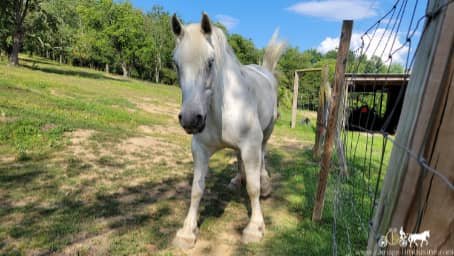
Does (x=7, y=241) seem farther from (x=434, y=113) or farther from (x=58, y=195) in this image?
(x=434, y=113)

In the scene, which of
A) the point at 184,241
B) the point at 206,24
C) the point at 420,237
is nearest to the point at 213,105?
the point at 206,24

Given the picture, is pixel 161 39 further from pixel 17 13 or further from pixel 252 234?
pixel 252 234

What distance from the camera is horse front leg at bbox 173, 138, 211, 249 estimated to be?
Answer: 115 inches

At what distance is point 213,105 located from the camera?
2.70 m

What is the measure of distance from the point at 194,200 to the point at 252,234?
677 mm

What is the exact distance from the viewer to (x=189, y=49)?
2.24 metres

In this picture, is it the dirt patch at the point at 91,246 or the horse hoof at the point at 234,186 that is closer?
the dirt patch at the point at 91,246

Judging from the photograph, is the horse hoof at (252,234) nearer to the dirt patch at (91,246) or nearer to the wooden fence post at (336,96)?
the wooden fence post at (336,96)

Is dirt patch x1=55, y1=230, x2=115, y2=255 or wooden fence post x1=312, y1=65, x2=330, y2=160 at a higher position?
wooden fence post x1=312, y1=65, x2=330, y2=160

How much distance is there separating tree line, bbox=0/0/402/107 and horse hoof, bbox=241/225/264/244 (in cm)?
795

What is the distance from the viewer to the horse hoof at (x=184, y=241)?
9.47 feet

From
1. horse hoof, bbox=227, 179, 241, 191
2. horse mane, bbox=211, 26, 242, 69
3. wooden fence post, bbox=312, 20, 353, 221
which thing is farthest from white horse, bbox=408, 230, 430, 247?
horse hoof, bbox=227, 179, 241, 191

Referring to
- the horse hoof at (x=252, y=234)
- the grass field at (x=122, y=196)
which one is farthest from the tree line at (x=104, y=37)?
the horse hoof at (x=252, y=234)

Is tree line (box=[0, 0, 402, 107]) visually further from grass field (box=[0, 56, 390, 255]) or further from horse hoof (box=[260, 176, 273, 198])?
horse hoof (box=[260, 176, 273, 198])
